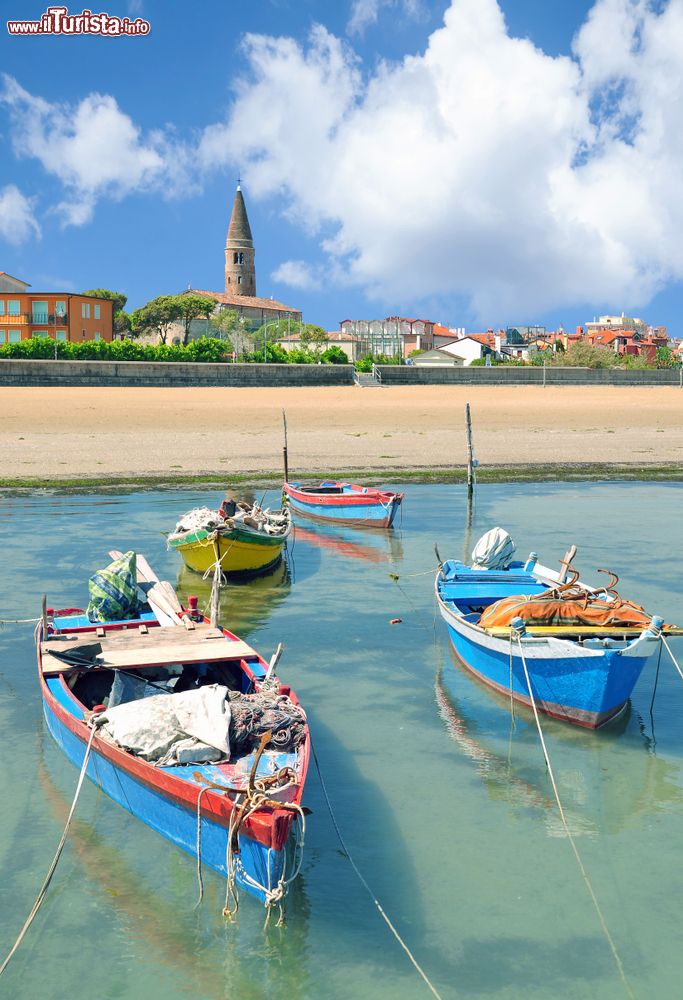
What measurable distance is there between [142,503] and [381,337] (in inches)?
5142

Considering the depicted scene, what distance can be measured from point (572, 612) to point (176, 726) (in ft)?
19.0

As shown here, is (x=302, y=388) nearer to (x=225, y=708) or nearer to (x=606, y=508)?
(x=606, y=508)

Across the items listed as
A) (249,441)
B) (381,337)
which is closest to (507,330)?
(381,337)

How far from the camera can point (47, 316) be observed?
86.4 meters

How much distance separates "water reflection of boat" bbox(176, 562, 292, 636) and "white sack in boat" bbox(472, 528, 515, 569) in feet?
13.0

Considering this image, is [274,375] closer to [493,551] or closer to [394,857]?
[493,551]

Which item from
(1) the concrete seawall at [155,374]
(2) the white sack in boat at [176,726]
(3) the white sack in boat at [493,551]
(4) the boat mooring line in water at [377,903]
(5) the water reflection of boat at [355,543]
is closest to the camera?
(4) the boat mooring line in water at [377,903]

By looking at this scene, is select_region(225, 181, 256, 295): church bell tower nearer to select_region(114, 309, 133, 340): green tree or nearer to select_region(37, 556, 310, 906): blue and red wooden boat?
select_region(114, 309, 133, 340): green tree

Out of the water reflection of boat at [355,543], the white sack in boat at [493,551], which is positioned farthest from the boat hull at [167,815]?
the water reflection of boat at [355,543]

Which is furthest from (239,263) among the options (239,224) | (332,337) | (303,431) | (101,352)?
(303,431)

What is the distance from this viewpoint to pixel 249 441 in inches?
1538

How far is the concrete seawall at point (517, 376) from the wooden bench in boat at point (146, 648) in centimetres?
5179

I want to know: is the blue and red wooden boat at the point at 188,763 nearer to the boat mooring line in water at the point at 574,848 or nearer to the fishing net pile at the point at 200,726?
the fishing net pile at the point at 200,726

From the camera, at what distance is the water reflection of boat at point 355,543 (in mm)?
23094
